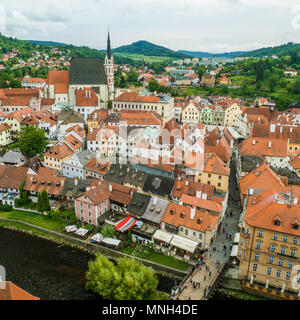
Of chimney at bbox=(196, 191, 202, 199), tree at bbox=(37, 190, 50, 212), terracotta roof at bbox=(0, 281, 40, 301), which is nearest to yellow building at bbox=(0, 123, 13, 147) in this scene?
tree at bbox=(37, 190, 50, 212)

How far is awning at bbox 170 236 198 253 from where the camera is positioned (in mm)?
33062

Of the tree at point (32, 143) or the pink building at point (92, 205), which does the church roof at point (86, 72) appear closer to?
the tree at point (32, 143)

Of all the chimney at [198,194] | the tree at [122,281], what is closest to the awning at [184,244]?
the tree at [122,281]

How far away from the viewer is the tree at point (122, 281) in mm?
27188

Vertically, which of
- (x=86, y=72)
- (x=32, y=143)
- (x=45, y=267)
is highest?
(x=86, y=72)

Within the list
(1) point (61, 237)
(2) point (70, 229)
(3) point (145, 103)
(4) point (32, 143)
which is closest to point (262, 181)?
(2) point (70, 229)

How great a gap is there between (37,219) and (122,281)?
66.5 ft

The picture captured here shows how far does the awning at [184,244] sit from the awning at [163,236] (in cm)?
58

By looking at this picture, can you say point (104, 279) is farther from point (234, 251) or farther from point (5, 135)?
point (5, 135)

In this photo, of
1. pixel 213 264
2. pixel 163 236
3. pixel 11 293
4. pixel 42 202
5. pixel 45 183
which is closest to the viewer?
pixel 11 293

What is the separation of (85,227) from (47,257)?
5.97 meters

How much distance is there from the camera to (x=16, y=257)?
35844 mm

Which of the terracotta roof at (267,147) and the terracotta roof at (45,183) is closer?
the terracotta roof at (45,183)

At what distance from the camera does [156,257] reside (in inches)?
1353
